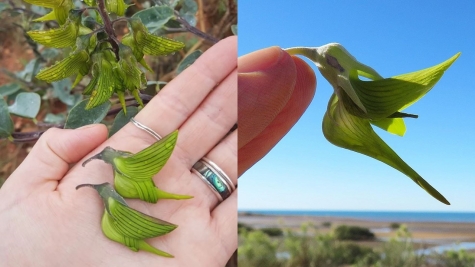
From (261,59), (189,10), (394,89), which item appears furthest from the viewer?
Result: (189,10)

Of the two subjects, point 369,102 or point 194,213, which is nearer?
point 369,102

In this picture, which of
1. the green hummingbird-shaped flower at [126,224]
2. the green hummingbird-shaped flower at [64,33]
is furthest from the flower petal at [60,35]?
the green hummingbird-shaped flower at [126,224]

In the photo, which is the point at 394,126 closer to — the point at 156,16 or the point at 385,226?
the point at 385,226

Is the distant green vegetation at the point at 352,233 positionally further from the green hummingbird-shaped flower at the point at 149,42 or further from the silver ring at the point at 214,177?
the green hummingbird-shaped flower at the point at 149,42

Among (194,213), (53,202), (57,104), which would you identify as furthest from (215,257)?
(57,104)

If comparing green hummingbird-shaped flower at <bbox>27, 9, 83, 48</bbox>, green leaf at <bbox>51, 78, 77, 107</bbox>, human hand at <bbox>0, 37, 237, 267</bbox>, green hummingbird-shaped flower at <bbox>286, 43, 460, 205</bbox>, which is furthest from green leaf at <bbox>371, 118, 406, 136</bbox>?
green leaf at <bbox>51, 78, 77, 107</bbox>

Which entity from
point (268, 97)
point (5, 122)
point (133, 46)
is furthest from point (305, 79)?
point (5, 122)

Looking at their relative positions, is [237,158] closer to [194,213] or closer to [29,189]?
[194,213]
